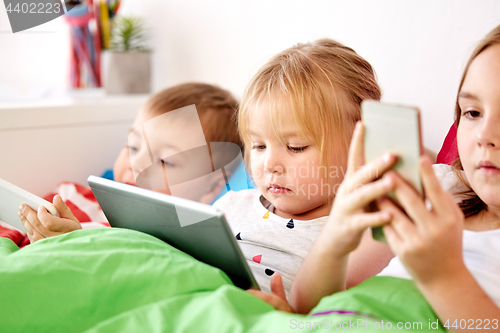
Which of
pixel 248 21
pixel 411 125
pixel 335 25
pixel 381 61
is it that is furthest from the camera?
pixel 248 21

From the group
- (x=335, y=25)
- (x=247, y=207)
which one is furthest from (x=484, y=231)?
(x=335, y=25)

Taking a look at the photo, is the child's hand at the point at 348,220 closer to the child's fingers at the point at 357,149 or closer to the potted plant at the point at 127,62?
the child's fingers at the point at 357,149

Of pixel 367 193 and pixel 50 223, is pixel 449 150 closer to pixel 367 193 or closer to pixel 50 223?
pixel 367 193

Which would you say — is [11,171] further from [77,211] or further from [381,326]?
[381,326]

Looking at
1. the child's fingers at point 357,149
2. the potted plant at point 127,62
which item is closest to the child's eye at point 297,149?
the child's fingers at point 357,149

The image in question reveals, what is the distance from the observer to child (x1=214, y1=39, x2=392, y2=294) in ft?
2.64

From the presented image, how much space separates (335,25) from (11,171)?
107 centimetres

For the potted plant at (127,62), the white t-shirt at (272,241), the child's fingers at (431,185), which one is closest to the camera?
the child's fingers at (431,185)

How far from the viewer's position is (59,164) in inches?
59.4

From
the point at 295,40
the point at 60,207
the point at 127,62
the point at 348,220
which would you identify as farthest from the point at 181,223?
the point at 127,62

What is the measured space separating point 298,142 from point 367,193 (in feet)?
1.27

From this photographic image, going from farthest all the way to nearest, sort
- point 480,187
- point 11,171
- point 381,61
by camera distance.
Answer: point 11,171, point 381,61, point 480,187

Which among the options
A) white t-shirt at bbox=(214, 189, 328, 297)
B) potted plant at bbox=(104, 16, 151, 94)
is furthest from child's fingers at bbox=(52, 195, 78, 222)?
potted plant at bbox=(104, 16, 151, 94)

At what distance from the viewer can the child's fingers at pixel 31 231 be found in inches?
32.9
